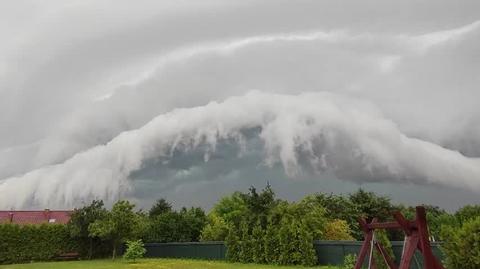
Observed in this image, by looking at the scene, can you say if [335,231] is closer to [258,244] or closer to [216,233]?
[258,244]

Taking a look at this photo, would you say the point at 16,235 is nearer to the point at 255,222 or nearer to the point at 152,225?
the point at 152,225

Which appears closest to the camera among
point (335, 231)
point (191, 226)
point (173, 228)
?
point (335, 231)

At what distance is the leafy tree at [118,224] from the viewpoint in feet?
123

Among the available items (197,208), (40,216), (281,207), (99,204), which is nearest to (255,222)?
(281,207)

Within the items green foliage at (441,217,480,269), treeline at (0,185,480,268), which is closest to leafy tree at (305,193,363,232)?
treeline at (0,185,480,268)

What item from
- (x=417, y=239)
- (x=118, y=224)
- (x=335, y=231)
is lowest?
(x=417, y=239)

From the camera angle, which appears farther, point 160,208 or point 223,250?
point 160,208

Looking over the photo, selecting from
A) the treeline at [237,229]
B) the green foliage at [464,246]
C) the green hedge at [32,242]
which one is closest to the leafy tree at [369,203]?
the treeline at [237,229]

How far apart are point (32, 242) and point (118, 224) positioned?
762 cm

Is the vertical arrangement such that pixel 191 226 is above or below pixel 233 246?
above

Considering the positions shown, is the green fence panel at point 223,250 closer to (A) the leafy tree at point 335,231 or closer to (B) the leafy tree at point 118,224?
(B) the leafy tree at point 118,224

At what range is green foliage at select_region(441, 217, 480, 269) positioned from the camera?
33.8ft

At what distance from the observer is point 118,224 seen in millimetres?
37688

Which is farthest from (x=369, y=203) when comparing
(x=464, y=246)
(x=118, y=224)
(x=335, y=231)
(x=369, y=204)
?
(x=464, y=246)
